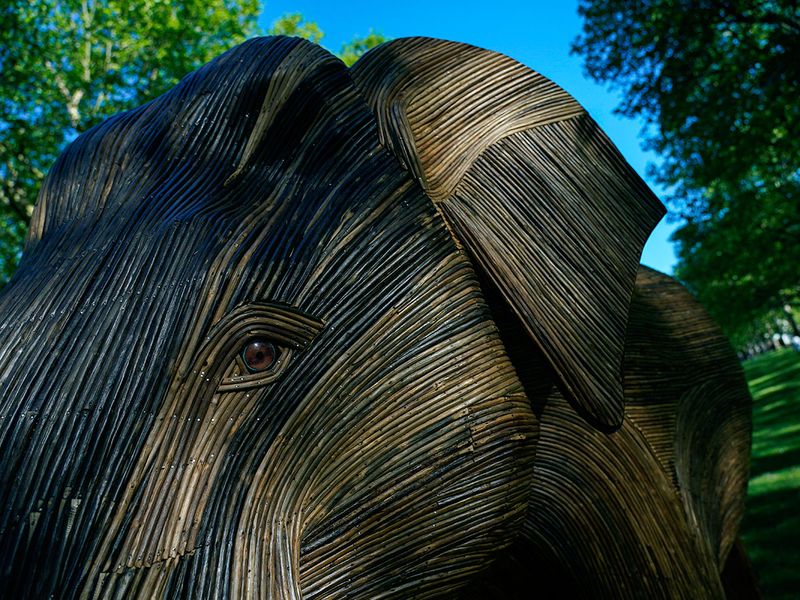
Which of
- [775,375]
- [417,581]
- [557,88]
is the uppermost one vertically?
[775,375]

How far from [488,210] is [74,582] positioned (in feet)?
4.45

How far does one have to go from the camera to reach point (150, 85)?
14.2 m

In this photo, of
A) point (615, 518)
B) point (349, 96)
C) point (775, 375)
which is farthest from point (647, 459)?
point (775, 375)

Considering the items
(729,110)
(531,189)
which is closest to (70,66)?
(729,110)

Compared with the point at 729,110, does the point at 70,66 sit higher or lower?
higher

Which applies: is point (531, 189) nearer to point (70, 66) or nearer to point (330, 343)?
point (330, 343)

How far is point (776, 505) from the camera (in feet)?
29.2

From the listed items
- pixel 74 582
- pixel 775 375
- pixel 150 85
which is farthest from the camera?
pixel 775 375

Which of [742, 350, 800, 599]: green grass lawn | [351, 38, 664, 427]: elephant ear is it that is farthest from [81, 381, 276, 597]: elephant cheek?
[742, 350, 800, 599]: green grass lawn

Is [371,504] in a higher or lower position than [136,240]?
lower

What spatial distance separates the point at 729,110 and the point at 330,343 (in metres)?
8.42

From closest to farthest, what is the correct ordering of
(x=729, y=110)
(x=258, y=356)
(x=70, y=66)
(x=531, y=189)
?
(x=258, y=356) → (x=531, y=189) → (x=729, y=110) → (x=70, y=66)

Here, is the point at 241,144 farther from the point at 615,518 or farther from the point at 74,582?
the point at 615,518

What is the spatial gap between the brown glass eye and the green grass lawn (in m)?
6.45
